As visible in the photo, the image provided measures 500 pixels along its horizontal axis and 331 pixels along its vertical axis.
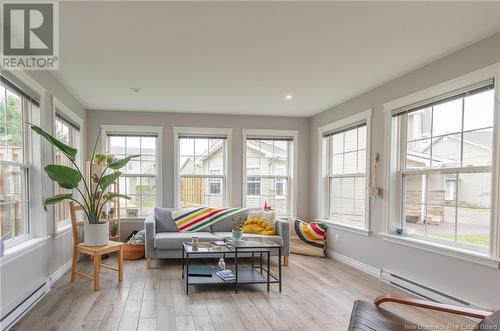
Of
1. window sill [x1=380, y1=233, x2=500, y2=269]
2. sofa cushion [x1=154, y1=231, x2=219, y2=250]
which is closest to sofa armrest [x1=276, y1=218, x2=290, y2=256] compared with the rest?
sofa cushion [x1=154, y1=231, x2=219, y2=250]

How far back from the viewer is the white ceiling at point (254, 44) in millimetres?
2287

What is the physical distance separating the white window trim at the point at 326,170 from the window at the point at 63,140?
12.7 feet

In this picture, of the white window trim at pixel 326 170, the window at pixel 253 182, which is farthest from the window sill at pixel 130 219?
the white window trim at pixel 326 170

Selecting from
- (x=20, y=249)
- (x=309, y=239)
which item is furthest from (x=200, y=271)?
(x=309, y=239)

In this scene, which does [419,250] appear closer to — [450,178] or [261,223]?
[450,178]

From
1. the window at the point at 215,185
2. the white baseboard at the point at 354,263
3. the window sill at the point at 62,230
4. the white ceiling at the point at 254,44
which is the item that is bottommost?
the white baseboard at the point at 354,263

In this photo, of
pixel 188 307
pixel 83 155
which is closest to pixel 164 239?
pixel 188 307

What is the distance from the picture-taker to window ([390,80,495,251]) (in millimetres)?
2922

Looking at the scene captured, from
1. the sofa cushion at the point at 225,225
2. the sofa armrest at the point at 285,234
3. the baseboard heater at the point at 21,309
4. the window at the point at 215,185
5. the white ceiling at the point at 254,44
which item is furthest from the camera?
the window at the point at 215,185

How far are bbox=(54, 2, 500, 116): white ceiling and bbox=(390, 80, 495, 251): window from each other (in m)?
0.53

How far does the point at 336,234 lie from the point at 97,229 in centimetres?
339

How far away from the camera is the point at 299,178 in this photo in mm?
6133

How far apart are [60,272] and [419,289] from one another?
4061 mm

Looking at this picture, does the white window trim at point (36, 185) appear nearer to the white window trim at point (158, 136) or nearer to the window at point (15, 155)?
the window at point (15, 155)
